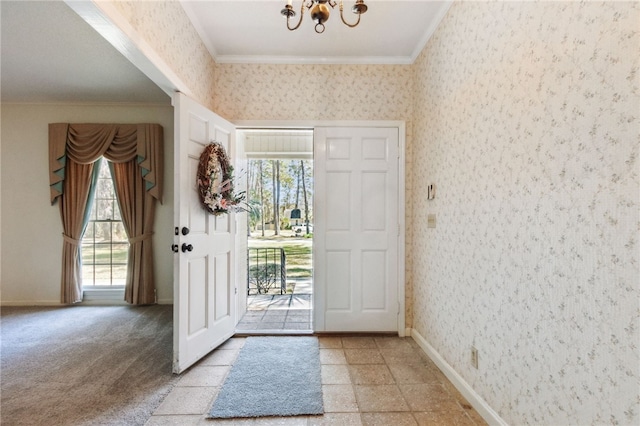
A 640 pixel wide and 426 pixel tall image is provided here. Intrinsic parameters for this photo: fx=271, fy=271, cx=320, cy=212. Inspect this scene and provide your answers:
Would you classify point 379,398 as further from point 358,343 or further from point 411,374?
point 358,343

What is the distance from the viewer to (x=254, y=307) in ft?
12.3

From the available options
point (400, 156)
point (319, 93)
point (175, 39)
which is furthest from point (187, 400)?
point (319, 93)

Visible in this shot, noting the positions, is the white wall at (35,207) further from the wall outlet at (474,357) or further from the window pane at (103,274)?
the wall outlet at (474,357)

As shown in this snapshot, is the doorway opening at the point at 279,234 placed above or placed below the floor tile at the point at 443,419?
above

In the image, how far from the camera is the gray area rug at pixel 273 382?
1746 millimetres

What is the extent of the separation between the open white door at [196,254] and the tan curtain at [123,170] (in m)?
1.71

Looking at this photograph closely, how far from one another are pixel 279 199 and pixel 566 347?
19.4 ft

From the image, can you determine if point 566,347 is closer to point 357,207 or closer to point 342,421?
point 342,421

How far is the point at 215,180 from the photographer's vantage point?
2.36m

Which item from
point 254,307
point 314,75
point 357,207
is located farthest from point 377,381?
point 314,75

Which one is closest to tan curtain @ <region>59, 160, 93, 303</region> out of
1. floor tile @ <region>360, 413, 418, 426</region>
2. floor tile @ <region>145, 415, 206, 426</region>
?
floor tile @ <region>145, 415, 206, 426</region>

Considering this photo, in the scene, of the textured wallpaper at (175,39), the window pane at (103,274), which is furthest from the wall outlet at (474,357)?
the window pane at (103,274)

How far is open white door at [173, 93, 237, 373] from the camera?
214 centimetres

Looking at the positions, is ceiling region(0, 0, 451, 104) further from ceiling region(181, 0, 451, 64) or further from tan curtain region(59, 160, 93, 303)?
tan curtain region(59, 160, 93, 303)
